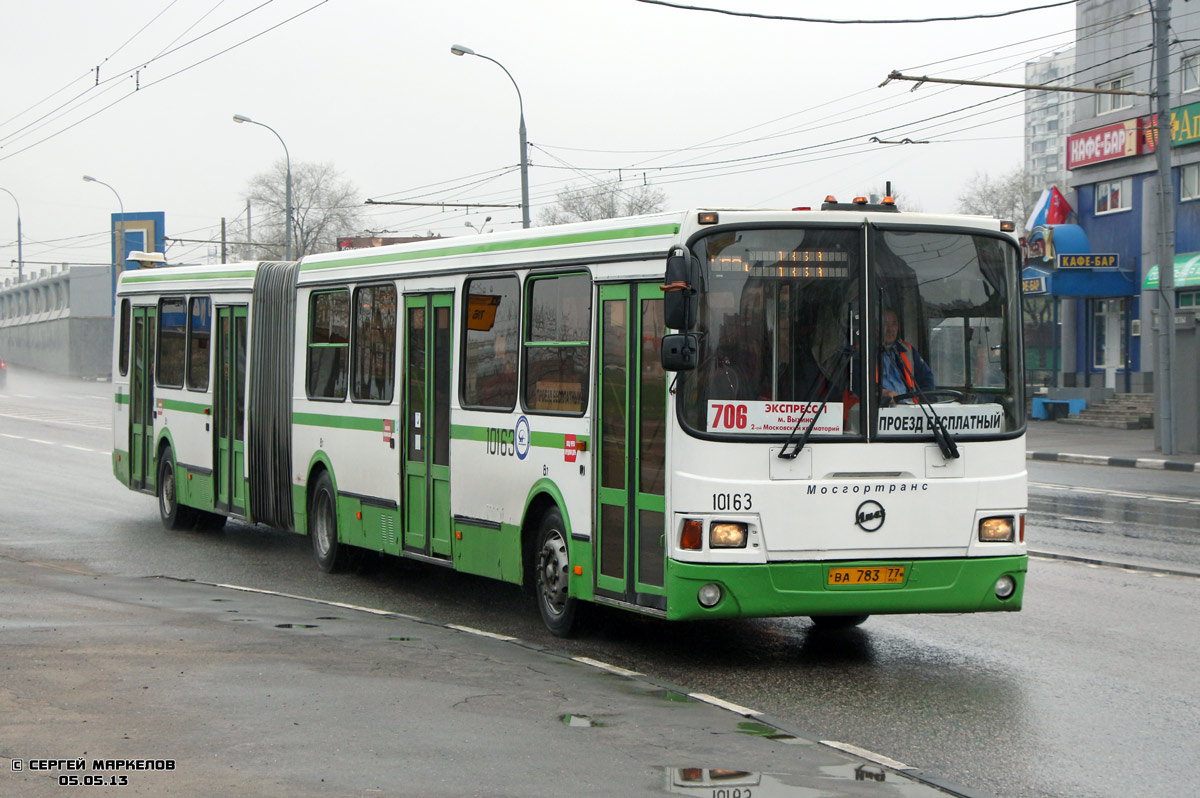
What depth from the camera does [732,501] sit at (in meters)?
8.59

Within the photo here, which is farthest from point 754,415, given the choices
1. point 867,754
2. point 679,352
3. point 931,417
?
point 867,754

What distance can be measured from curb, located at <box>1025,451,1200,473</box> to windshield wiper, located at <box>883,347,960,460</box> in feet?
63.4

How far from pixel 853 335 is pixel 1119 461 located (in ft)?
68.9

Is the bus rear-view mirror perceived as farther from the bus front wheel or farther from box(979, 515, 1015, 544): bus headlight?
the bus front wheel

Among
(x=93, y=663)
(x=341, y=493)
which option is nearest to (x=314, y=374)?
(x=341, y=493)

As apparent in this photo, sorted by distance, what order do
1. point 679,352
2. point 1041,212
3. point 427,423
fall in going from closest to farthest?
point 679,352
point 427,423
point 1041,212

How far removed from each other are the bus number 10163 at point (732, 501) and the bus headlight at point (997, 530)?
1514 millimetres

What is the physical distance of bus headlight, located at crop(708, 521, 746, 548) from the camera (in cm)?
860

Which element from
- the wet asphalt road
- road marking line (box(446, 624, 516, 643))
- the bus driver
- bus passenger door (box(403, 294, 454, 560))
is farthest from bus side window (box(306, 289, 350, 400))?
the bus driver

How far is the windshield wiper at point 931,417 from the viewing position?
29.2ft

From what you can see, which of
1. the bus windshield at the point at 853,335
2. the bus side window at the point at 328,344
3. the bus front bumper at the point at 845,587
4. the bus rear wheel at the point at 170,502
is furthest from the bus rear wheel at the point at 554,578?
the bus rear wheel at the point at 170,502

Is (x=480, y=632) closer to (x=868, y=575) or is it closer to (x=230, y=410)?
(x=868, y=575)

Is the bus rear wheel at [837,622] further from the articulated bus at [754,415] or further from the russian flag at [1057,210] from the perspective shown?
the russian flag at [1057,210]

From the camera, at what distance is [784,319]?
28.7 feet
